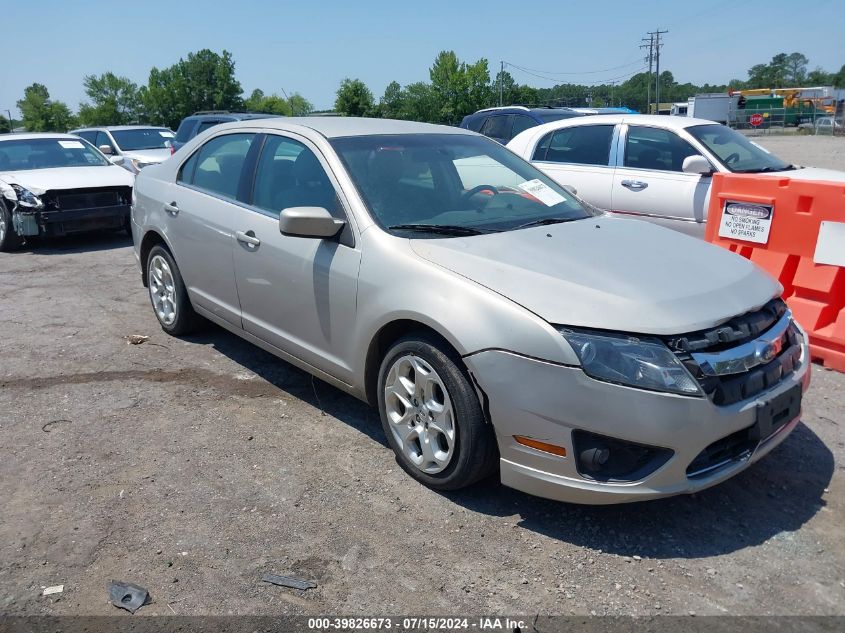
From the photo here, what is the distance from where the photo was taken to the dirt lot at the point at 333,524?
271 centimetres

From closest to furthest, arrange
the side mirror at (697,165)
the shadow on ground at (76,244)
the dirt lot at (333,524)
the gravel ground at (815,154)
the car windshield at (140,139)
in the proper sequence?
the dirt lot at (333,524)
the side mirror at (697,165)
the shadow on ground at (76,244)
the car windshield at (140,139)
the gravel ground at (815,154)

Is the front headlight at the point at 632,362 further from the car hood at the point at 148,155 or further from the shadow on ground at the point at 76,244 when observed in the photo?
the car hood at the point at 148,155

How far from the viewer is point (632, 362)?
278cm

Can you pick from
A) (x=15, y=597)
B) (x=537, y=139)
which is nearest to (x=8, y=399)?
(x=15, y=597)

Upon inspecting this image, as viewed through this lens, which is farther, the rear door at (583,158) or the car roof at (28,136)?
the car roof at (28,136)

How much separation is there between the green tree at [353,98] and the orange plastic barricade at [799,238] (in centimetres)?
4918

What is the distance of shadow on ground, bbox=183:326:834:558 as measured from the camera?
301 cm

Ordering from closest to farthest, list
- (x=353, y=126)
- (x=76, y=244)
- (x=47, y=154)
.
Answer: (x=353, y=126) → (x=76, y=244) → (x=47, y=154)

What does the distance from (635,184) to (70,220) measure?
738 cm

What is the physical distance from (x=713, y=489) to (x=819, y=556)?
1.90 ft

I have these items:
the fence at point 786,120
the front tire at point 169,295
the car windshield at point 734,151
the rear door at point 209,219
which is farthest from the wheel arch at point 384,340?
the fence at point 786,120

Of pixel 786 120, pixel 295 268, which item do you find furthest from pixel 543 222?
pixel 786 120

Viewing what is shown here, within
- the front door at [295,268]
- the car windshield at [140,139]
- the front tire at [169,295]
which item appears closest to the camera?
the front door at [295,268]

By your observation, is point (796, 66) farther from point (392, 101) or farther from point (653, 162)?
point (653, 162)
